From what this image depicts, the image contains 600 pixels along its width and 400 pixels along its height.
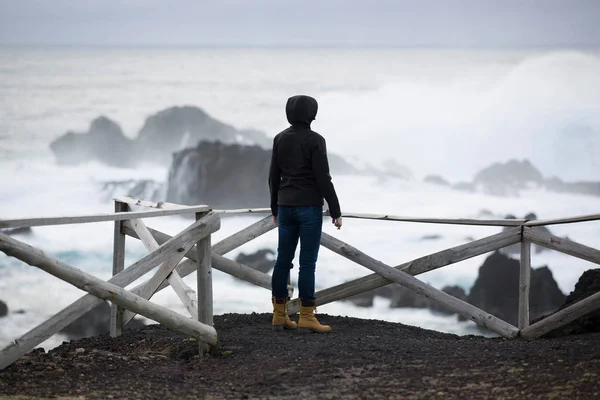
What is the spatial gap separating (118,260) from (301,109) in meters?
2.35

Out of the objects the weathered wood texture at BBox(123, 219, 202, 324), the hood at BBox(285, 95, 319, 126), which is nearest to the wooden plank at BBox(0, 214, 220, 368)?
the weathered wood texture at BBox(123, 219, 202, 324)

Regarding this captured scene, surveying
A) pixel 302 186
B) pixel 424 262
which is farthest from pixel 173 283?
pixel 424 262

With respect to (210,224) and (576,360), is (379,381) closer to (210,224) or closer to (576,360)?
(576,360)

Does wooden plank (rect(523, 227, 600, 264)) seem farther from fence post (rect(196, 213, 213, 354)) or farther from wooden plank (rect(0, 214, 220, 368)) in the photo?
wooden plank (rect(0, 214, 220, 368))

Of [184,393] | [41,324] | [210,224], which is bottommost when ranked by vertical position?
[184,393]

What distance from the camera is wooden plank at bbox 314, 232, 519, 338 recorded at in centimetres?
804

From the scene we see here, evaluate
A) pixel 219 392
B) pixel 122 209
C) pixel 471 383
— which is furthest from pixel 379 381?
pixel 122 209

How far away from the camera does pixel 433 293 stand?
805 centimetres

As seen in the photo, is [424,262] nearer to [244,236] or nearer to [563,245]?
[563,245]

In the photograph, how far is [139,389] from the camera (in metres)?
5.96

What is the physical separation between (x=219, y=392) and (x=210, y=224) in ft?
5.04

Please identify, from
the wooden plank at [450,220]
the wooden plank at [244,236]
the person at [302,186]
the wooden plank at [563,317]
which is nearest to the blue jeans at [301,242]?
the person at [302,186]

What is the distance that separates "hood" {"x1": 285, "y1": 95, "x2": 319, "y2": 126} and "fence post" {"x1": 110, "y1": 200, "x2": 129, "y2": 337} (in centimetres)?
187

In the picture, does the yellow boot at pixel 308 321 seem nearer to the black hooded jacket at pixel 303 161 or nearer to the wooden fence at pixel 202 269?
the wooden fence at pixel 202 269
